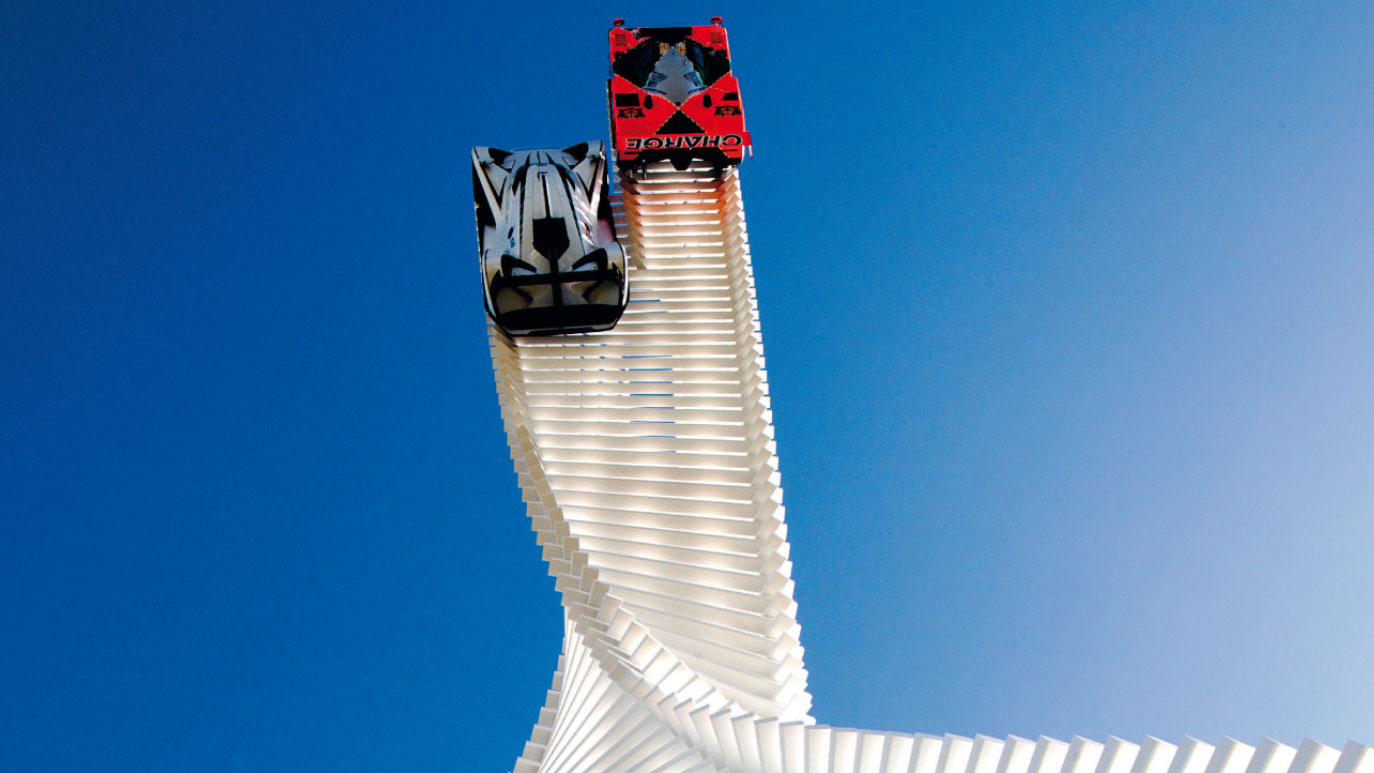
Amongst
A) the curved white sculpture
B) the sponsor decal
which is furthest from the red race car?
the curved white sculpture

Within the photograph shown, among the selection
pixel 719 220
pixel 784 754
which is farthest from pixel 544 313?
pixel 784 754

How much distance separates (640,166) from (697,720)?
534cm

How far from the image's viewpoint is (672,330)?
8.15 metres

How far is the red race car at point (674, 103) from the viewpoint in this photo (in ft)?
29.1

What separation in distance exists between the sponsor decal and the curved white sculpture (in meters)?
0.34

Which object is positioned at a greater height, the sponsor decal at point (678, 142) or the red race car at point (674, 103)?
the red race car at point (674, 103)

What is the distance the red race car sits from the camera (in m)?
8.86

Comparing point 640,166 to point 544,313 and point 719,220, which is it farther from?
point 544,313

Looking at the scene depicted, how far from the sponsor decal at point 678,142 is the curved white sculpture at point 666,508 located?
34 centimetres

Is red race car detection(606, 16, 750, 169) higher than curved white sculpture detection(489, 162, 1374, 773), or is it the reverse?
red race car detection(606, 16, 750, 169)

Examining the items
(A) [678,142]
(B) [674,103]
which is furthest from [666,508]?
(B) [674,103]

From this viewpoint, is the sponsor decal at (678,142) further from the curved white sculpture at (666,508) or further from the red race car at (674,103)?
the curved white sculpture at (666,508)

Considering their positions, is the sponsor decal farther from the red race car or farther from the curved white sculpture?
the curved white sculpture

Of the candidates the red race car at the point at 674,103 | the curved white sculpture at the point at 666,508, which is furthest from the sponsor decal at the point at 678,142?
the curved white sculpture at the point at 666,508
